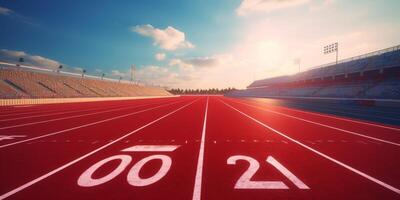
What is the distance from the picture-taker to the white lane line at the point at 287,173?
3.68 metres

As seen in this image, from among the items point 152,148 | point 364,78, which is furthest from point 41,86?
point 364,78

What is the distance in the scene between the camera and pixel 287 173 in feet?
13.8

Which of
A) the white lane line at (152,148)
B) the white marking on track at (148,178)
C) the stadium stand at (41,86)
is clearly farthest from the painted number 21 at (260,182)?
the stadium stand at (41,86)

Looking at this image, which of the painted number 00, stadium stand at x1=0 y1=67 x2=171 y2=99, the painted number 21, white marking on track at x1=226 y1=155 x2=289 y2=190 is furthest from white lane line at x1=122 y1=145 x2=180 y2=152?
stadium stand at x1=0 y1=67 x2=171 y2=99

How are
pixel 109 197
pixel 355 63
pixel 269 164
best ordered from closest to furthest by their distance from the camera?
pixel 109 197 < pixel 269 164 < pixel 355 63

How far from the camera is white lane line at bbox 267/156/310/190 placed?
145 inches

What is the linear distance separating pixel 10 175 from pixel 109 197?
2.52 metres

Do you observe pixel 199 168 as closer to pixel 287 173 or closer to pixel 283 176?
pixel 283 176

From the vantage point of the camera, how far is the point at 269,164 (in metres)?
4.72

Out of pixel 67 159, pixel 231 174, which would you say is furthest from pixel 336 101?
pixel 67 159

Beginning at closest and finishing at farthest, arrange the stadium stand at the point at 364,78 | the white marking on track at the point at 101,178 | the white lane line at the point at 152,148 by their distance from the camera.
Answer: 1. the white marking on track at the point at 101,178
2. the white lane line at the point at 152,148
3. the stadium stand at the point at 364,78

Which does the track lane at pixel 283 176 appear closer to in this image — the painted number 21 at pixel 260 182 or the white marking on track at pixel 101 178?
the painted number 21 at pixel 260 182

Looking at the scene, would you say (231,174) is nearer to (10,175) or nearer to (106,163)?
(106,163)

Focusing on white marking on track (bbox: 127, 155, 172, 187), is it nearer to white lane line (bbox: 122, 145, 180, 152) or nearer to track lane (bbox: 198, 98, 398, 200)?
white lane line (bbox: 122, 145, 180, 152)
